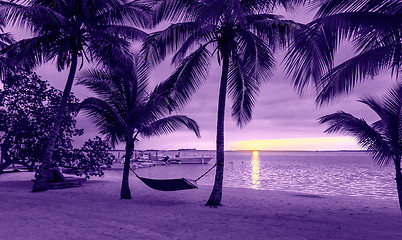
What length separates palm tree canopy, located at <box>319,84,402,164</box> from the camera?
22.2 feet

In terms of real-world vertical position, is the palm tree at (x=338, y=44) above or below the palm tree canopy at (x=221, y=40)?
below

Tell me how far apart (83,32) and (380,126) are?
10.3 metres

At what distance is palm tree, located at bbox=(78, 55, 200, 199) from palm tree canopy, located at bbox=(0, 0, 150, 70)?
3.06 ft

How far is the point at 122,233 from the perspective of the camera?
4.99m

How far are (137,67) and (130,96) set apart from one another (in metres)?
1.07

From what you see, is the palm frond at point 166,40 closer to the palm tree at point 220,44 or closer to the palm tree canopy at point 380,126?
the palm tree at point 220,44

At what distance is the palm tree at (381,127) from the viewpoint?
6.76m

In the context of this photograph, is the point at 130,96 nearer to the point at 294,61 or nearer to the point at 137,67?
the point at 137,67

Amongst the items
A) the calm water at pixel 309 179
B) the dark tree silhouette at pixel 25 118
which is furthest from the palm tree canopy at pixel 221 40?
the calm water at pixel 309 179

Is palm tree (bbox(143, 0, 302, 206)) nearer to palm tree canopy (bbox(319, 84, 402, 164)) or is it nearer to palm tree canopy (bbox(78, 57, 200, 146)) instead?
palm tree canopy (bbox(78, 57, 200, 146))

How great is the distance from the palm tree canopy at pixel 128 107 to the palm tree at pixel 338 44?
5493 mm

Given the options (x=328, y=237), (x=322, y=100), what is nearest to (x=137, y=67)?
(x=322, y=100)

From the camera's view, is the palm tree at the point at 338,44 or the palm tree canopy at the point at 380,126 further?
the palm tree canopy at the point at 380,126

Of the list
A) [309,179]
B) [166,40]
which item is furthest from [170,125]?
[309,179]
